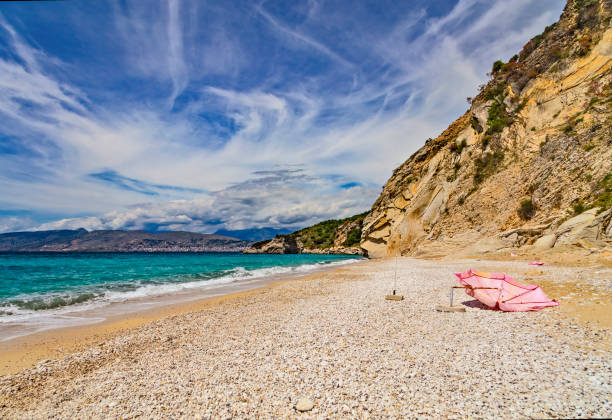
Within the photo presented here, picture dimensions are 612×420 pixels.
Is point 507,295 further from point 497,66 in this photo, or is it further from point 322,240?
point 322,240

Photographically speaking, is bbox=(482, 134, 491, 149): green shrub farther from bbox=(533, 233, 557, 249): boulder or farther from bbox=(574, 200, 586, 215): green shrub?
bbox=(533, 233, 557, 249): boulder

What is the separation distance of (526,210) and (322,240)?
281ft

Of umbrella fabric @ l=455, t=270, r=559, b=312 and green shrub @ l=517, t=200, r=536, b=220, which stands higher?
green shrub @ l=517, t=200, r=536, b=220

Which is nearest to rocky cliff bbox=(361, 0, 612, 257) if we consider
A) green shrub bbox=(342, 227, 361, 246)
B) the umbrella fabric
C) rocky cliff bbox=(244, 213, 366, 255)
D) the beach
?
the umbrella fabric

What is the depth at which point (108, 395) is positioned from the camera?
448 cm

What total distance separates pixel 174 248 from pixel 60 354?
191m

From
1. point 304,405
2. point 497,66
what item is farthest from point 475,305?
point 497,66

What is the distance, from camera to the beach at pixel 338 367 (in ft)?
12.2

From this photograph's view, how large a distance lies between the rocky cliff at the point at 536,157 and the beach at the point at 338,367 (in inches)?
508

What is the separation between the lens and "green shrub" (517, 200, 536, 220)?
21606 mm

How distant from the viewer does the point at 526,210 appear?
2214 centimetres

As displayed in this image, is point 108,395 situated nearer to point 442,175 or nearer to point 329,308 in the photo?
point 329,308

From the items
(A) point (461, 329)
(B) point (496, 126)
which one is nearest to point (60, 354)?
(A) point (461, 329)

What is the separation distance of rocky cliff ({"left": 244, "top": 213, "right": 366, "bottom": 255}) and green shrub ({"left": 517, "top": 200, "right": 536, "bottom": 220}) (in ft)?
210
